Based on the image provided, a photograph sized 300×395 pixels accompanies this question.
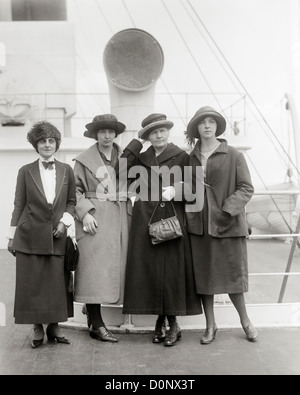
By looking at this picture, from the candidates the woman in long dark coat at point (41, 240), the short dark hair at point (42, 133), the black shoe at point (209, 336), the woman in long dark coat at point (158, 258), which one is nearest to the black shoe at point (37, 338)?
the woman in long dark coat at point (41, 240)

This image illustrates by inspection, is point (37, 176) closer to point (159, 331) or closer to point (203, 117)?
point (203, 117)

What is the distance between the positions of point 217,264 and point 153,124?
3.34ft

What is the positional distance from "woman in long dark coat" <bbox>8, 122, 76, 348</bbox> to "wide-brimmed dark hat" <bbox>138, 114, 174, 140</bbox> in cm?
58

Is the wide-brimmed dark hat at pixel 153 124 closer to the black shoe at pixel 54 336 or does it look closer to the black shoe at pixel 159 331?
the black shoe at pixel 159 331

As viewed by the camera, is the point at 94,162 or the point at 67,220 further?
the point at 94,162

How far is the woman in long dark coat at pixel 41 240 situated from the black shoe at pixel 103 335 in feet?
0.69

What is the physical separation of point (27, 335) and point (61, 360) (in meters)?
0.76

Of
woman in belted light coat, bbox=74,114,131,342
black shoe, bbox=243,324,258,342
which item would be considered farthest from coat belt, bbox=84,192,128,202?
black shoe, bbox=243,324,258,342

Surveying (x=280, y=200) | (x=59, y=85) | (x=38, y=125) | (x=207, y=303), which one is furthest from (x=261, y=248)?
(x=38, y=125)

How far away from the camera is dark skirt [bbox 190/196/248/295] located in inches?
134

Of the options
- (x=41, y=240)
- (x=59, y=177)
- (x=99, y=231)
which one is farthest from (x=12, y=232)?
(x=99, y=231)

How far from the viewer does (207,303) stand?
3480mm

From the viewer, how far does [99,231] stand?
3570mm
